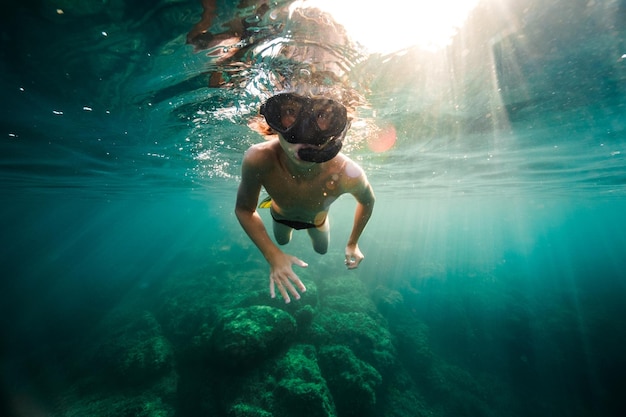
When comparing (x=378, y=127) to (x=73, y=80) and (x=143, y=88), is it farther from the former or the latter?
(x=73, y=80)

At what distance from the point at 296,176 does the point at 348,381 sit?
9052 mm

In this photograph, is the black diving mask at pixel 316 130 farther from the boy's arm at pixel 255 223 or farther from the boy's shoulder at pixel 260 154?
the boy's arm at pixel 255 223

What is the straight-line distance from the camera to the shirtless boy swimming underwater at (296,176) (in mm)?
3117

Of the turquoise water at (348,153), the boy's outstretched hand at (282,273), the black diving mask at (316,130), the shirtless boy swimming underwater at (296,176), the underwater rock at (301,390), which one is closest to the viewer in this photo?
the black diving mask at (316,130)

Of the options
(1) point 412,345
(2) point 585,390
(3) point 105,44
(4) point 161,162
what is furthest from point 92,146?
(2) point 585,390

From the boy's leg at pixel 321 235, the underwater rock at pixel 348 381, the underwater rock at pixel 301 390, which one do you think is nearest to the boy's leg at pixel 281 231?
the boy's leg at pixel 321 235

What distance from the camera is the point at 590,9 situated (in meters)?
4.64

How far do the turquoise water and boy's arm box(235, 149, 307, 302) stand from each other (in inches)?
112

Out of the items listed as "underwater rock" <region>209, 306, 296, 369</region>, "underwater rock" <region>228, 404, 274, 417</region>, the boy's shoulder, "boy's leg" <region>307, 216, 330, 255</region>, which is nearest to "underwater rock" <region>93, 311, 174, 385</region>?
"underwater rock" <region>209, 306, 296, 369</region>

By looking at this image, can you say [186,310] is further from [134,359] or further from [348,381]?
[348,381]

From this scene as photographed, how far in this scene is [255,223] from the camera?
3496 millimetres

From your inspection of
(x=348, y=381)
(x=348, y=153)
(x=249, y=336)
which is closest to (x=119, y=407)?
(x=249, y=336)

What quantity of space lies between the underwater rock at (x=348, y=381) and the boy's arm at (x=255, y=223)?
834 cm

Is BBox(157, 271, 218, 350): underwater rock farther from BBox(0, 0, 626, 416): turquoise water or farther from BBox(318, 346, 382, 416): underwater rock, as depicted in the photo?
BBox(318, 346, 382, 416): underwater rock
